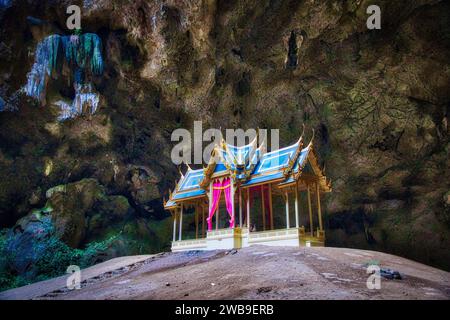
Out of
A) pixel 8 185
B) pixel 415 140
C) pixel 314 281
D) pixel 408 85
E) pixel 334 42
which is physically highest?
pixel 334 42

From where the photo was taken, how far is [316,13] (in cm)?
2127

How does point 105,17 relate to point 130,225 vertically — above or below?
above

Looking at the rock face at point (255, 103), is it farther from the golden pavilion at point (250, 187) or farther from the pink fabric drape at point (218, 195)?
the pink fabric drape at point (218, 195)

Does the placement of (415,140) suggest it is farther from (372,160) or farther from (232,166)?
(232,166)

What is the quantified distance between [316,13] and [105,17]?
43.9 feet

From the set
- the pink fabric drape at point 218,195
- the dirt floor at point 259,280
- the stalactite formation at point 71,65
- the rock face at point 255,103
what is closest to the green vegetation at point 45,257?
the rock face at point 255,103

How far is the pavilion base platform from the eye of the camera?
1527 centimetres

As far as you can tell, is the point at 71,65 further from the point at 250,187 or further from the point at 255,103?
the point at 250,187

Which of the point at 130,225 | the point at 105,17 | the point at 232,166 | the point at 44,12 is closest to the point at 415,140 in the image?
the point at 232,166

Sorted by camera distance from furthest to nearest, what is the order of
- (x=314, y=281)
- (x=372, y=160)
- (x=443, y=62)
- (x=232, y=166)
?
(x=372, y=160) < (x=443, y=62) < (x=232, y=166) < (x=314, y=281)

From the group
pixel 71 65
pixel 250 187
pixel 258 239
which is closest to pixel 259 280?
pixel 258 239

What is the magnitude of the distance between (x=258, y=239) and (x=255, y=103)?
1143 centimetres

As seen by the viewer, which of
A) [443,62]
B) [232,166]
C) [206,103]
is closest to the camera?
[232,166]

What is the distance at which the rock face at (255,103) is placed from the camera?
20.4 m
